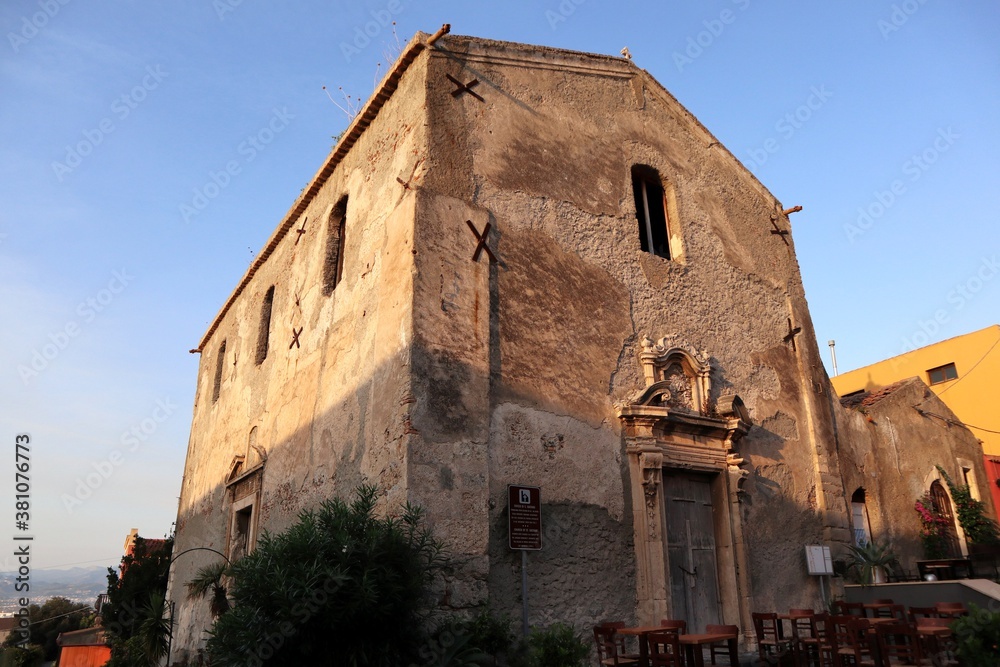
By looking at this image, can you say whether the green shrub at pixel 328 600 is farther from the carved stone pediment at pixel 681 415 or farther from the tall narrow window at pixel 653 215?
the tall narrow window at pixel 653 215

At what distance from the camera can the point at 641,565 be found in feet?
24.7

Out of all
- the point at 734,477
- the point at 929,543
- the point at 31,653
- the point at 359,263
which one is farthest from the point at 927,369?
the point at 31,653

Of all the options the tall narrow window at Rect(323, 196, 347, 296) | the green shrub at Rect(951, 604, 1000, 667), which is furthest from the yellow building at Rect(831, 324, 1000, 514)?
the tall narrow window at Rect(323, 196, 347, 296)

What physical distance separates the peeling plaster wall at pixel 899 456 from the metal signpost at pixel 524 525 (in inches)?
234

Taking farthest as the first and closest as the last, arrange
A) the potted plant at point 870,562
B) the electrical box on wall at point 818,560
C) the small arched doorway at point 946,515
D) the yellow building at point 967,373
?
1. the yellow building at point 967,373
2. the small arched doorway at point 946,515
3. the potted plant at point 870,562
4. the electrical box on wall at point 818,560

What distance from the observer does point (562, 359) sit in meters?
7.79

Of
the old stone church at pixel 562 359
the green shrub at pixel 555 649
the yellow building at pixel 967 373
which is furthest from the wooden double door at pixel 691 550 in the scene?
the yellow building at pixel 967 373

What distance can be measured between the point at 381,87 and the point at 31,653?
79.7 ft

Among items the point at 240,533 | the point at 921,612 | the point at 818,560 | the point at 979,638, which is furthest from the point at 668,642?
the point at 240,533

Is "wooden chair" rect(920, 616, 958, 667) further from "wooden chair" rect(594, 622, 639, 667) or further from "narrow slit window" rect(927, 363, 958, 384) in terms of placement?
"narrow slit window" rect(927, 363, 958, 384)

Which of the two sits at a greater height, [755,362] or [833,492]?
[755,362]

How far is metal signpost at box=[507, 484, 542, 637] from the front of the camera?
6.69 meters

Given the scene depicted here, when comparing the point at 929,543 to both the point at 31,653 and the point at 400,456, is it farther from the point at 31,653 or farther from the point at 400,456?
the point at 31,653

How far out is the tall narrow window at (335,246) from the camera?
9977 millimetres
